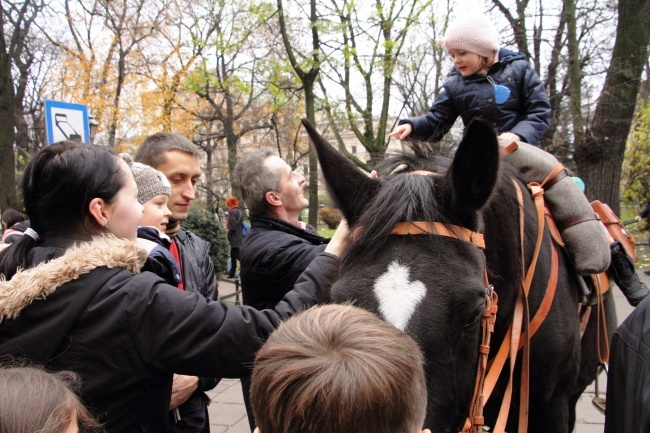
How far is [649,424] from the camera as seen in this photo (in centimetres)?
→ 126

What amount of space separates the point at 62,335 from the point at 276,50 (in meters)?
17.4

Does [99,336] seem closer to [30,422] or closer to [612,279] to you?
[30,422]

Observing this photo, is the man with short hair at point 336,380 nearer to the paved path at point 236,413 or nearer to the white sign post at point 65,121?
the paved path at point 236,413

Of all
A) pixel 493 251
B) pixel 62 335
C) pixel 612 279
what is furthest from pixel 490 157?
pixel 612 279

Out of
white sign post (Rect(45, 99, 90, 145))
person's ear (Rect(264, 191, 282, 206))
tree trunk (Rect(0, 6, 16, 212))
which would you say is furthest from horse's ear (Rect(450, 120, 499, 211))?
tree trunk (Rect(0, 6, 16, 212))

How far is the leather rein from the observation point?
1806 mm

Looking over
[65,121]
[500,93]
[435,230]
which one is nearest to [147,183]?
[435,230]

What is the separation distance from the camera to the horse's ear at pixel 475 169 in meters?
1.80

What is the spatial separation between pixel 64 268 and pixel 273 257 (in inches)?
54.7

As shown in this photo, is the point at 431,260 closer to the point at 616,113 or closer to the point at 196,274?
the point at 196,274

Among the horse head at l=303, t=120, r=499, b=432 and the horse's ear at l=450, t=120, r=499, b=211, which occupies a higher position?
the horse's ear at l=450, t=120, r=499, b=211

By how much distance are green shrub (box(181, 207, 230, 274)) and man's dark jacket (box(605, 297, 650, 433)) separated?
28.3 feet

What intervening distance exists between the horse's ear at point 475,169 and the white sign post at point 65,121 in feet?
19.0

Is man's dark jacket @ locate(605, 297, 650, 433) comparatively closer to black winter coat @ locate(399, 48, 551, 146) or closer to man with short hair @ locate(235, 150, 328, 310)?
man with short hair @ locate(235, 150, 328, 310)
